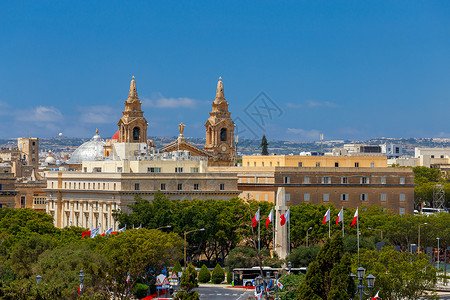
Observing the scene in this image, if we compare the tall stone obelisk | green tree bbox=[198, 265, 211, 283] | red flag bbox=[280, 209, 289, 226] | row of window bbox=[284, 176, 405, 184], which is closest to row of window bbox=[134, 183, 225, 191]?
row of window bbox=[284, 176, 405, 184]

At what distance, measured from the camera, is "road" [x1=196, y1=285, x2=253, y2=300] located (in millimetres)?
98750

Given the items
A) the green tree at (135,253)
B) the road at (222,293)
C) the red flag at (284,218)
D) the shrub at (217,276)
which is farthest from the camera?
the red flag at (284,218)

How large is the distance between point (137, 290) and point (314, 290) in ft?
87.6

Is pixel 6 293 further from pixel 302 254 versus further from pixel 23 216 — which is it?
pixel 23 216

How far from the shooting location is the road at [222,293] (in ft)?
324

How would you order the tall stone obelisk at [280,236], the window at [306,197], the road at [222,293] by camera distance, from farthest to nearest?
the window at [306,197] → the tall stone obelisk at [280,236] → the road at [222,293]

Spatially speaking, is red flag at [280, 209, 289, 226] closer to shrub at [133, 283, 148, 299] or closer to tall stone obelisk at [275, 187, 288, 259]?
tall stone obelisk at [275, 187, 288, 259]

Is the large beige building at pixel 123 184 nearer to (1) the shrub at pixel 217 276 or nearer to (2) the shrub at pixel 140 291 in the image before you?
(1) the shrub at pixel 217 276

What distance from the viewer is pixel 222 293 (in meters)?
103

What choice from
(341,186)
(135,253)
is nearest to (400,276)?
(135,253)

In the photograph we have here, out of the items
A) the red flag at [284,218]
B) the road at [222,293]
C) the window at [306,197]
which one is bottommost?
the road at [222,293]

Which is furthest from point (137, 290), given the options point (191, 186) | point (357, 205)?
point (357, 205)

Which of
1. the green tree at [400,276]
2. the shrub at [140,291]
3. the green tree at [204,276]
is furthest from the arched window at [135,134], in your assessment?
the green tree at [400,276]

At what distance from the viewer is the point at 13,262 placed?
331 ft
